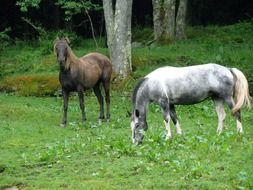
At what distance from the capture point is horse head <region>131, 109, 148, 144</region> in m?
12.4

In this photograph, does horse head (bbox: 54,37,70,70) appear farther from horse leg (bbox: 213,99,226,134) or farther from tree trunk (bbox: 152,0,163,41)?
tree trunk (bbox: 152,0,163,41)

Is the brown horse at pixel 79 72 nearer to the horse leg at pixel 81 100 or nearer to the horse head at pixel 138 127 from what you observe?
the horse leg at pixel 81 100

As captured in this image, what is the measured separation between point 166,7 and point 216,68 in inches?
541

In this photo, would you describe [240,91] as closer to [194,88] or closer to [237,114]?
[237,114]

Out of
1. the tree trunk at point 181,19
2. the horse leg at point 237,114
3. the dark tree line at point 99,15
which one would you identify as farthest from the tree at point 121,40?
the horse leg at point 237,114

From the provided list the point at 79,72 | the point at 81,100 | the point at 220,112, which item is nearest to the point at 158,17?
the point at 79,72

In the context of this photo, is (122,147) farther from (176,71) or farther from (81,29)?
(81,29)

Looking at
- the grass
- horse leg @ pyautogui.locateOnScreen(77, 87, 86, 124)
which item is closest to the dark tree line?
horse leg @ pyautogui.locateOnScreen(77, 87, 86, 124)

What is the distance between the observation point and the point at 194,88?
1349 centimetres

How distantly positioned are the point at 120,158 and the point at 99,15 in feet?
77.7

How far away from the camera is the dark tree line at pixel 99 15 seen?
33406 millimetres

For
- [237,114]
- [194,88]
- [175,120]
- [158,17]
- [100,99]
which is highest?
Result: [194,88]

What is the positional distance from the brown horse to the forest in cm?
3

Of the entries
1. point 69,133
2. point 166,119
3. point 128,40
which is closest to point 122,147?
point 166,119
